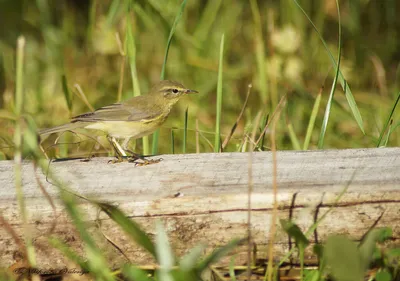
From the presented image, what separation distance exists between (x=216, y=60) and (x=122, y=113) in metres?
1.92

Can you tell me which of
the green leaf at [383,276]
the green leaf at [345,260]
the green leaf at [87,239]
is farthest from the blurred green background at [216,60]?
the green leaf at [345,260]

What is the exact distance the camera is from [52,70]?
6.29 m

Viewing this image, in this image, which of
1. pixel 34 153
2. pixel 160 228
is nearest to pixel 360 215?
pixel 160 228

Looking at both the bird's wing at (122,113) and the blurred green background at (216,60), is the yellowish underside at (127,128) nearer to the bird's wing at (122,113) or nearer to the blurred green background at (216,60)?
the bird's wing at (122,113)

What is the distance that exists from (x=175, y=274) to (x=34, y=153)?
514mm

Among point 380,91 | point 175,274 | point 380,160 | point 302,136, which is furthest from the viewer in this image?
point 380,91

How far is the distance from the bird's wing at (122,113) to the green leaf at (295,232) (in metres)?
2.01

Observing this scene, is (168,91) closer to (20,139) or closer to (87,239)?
(20,139)

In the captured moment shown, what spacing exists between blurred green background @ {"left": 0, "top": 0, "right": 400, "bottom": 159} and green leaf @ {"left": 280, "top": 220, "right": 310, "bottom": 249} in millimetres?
2544

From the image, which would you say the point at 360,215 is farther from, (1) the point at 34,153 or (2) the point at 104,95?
(2) the point at 104,95

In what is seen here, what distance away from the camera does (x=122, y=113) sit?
4188 millimetres

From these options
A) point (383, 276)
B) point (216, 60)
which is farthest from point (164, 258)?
point (216, 60)

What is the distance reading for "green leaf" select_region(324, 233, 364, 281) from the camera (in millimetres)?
1919

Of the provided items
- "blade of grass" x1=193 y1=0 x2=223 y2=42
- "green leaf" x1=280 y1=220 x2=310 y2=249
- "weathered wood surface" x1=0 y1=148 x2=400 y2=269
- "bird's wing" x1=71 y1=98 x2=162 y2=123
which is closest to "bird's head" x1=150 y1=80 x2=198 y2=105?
"bird's wing" x1=71 y1=98 x2=162 y2=123
